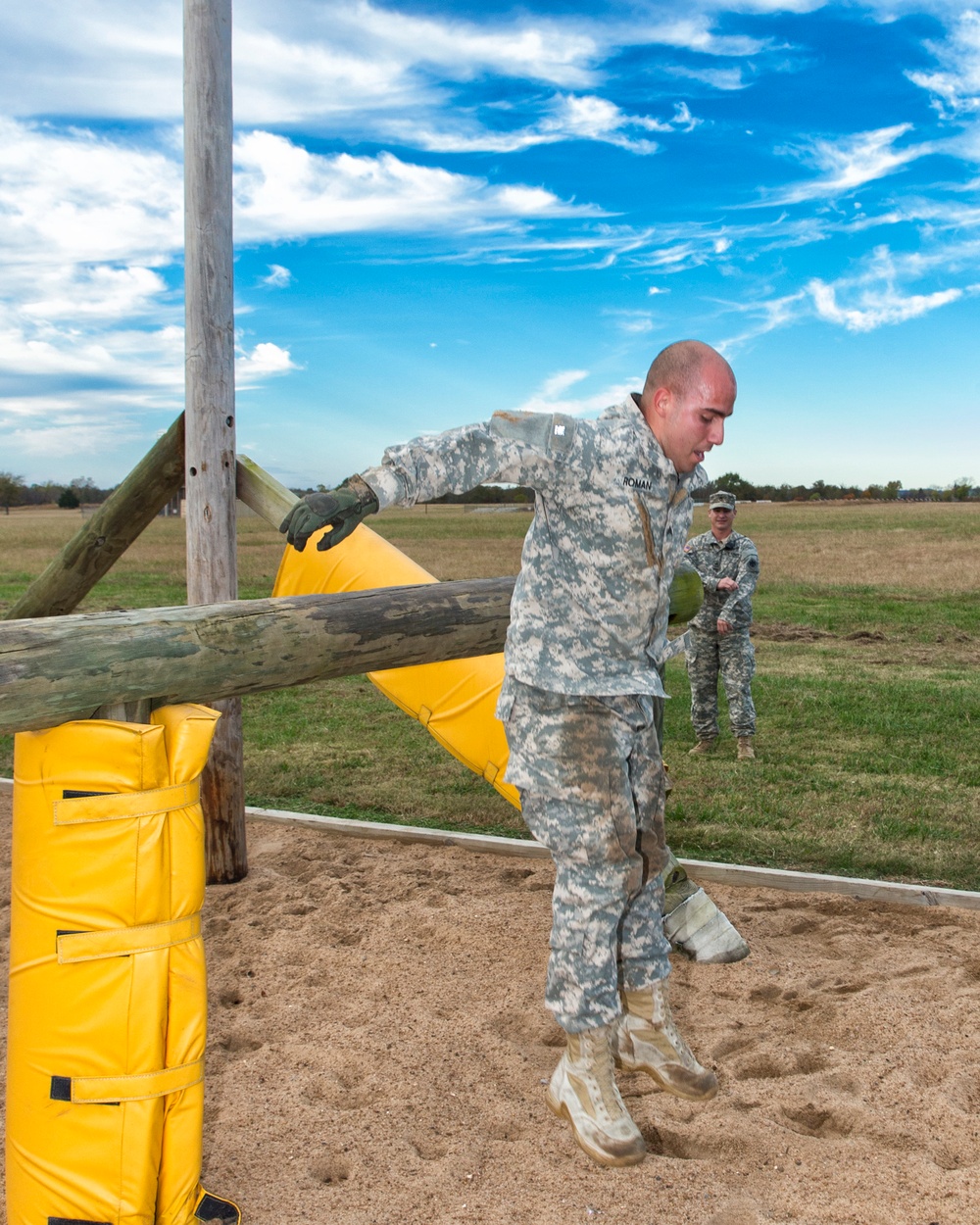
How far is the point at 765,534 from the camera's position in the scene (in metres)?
37.8

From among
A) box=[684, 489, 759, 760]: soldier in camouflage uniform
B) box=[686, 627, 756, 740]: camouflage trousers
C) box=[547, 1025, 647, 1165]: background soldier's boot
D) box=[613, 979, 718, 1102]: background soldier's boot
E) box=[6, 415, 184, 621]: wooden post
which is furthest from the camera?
box=[684, 489, 759, 760]: soldier in camouflage uniform

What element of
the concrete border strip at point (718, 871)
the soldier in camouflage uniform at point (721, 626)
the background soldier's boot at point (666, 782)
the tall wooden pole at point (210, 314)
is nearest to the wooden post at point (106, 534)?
the tall wooden pole at point (210, 314)

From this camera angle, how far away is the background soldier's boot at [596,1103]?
2.97m

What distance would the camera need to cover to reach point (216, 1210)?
2.78 meters

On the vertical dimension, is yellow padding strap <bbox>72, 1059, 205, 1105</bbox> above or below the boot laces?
above

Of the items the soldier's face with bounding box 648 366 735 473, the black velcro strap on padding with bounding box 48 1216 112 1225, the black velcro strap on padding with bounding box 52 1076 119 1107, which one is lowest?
the black velcro strap on padding with bounding box 48 1216 112 1225

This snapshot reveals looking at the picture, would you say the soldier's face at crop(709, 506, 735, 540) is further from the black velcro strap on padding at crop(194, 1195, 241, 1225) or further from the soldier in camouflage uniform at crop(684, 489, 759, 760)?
the black velcro strap on padding at crop(194, 1195, 241, 1225)

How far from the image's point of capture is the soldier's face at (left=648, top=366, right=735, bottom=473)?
2.87m

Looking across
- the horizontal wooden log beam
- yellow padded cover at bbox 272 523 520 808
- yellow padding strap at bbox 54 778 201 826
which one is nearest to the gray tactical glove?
the horizontal wooden log beam

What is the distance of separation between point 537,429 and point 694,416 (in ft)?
1.54

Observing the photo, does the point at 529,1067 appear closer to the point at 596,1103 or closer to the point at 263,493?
the point at 596,1103

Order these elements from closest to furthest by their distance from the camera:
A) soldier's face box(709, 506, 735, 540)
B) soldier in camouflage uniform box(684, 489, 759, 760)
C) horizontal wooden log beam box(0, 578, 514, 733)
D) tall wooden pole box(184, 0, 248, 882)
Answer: horizontal wooden log beam box(0, 578, 514, 733) → tall wooden pole box(184, 0, 248, 882) → soldier in camouflage uniform box(684, 489, 759, 760) → soldier's face box(709, 506, 735, 540)

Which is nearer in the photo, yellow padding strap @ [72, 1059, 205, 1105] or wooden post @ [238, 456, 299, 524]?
yellow padding strap @ [72, 1059, 205, 1105]

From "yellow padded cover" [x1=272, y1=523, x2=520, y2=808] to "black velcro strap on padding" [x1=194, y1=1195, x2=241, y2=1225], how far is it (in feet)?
7.69
